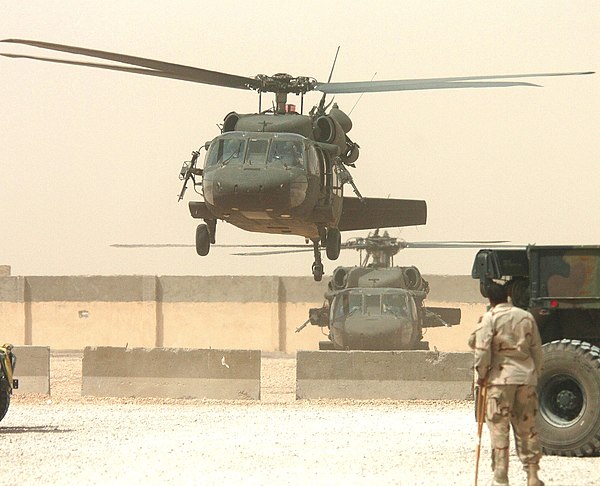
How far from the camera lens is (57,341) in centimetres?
4747

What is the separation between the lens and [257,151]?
24125 mm

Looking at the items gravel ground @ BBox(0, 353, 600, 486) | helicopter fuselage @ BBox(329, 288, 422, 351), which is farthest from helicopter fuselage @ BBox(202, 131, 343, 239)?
helicopter fuselage @ BBox(329, 288, 422, 351)

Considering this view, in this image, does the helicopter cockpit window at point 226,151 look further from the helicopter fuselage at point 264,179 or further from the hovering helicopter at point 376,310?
the hovering helicopter at point 376,310

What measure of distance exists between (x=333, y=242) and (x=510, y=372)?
16.0 m

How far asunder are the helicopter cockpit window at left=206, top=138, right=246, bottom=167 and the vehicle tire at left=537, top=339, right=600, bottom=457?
437 inches

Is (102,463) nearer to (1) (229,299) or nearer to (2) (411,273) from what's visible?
(2) (411,273)

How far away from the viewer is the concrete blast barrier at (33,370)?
75.0 feet

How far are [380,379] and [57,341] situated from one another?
27354mm

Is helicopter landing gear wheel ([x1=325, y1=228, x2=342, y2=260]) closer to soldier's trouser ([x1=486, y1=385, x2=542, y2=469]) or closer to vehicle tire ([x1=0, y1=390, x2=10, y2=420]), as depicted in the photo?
vehicle tire ([x1=0, y1=390, x2=10, y2=420])

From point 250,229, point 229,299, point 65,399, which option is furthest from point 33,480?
point 229,299

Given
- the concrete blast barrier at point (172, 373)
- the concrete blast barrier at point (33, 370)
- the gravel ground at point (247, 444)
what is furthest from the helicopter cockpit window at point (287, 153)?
the concrete blast barrier at point (33, 370)

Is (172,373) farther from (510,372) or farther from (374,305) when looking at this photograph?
(510,372)

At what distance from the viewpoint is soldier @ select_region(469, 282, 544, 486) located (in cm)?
1052

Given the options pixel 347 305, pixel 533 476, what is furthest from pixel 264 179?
pixel 533 476
